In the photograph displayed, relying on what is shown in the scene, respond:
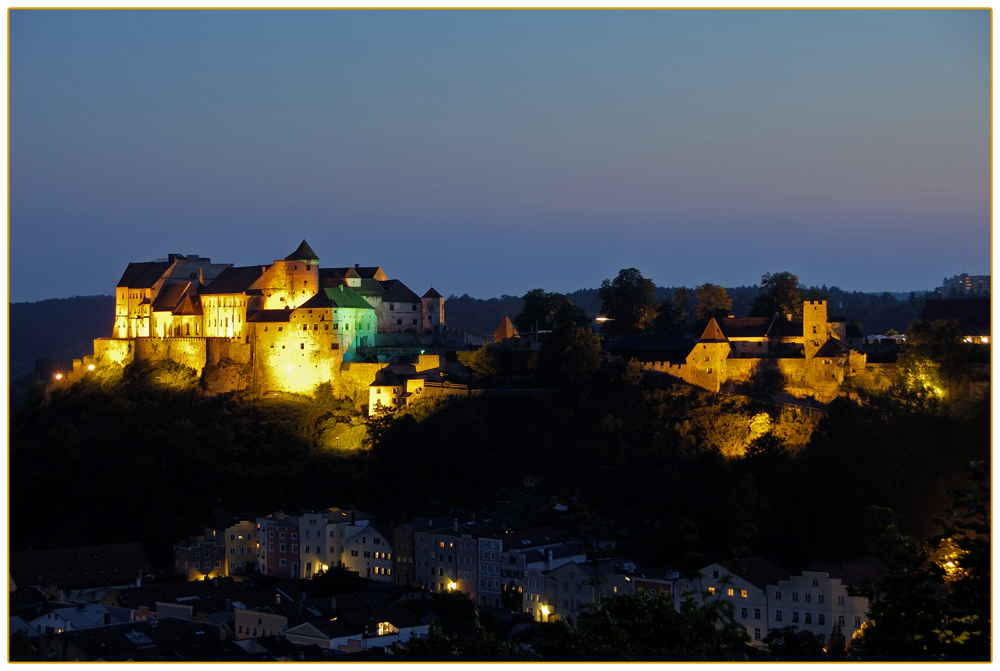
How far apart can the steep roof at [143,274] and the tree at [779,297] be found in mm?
26708

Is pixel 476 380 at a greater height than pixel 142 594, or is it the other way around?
pixel 476 380

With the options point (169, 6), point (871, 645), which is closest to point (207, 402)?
point (169, 6)

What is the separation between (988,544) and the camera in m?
14.8

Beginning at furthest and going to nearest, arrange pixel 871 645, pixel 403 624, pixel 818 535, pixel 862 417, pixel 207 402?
1. pixel 207 402
2. pixel 862 417
3. pixel 818 535
4. pixel 403 624
5. pixel 871 645

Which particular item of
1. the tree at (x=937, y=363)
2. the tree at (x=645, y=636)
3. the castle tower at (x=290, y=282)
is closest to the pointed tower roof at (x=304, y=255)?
the castle tower at (x=290, y=282)

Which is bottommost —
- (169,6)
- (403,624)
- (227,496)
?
(403,624)

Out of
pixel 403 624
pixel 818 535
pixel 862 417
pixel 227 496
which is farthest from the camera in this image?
pixel 227 496

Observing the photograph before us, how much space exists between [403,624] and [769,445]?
47.7ft

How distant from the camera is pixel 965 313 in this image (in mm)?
47531

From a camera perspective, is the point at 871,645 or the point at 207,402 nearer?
the point at 871,645

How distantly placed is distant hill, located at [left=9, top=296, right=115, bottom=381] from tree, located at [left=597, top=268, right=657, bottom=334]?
29069mm

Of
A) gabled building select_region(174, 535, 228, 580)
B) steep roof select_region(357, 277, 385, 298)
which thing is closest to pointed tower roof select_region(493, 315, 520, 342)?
steep roof select_region(357, 277, 385, 298)

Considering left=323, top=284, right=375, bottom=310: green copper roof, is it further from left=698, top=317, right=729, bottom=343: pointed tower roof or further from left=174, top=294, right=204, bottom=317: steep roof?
left=698, top=317, right=729, bottom=343: pointed tower roof

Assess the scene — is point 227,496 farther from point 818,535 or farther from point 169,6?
point 169,6
